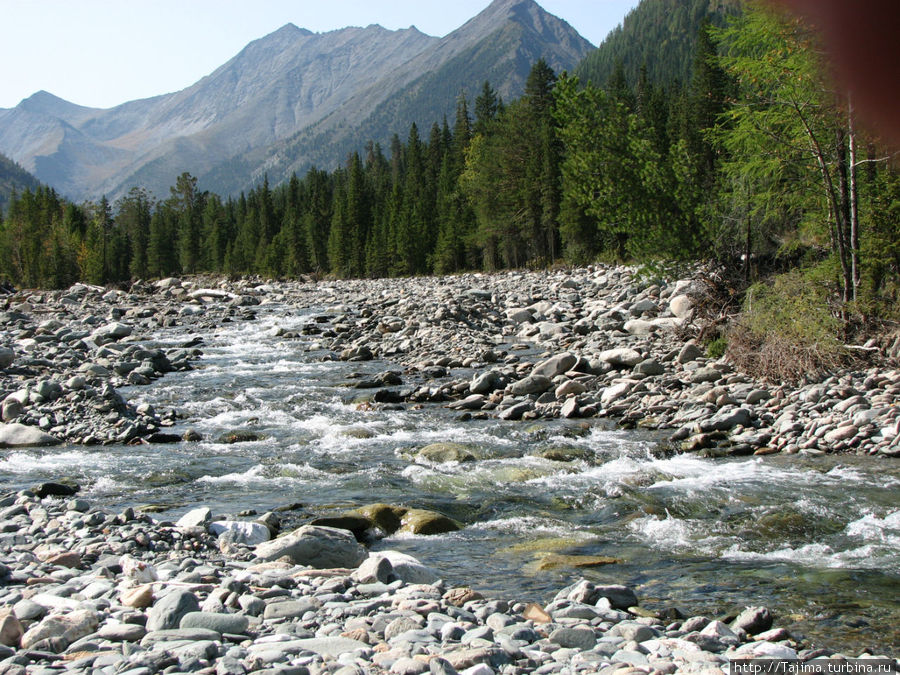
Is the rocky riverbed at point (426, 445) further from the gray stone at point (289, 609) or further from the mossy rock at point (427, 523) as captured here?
the mossy rock at point (427, 523)

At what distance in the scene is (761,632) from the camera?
5.04m

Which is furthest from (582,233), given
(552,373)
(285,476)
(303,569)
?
(303,569)

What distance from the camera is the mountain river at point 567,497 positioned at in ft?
19.7

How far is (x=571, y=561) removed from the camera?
22.1 feet

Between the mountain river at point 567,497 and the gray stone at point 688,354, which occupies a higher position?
the gray stone at point 688,354

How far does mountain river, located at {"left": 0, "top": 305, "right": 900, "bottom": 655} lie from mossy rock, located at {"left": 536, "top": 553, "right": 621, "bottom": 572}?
0.10 meters

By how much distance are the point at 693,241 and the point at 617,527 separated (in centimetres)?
1084

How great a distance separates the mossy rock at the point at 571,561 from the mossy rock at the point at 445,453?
156 inches

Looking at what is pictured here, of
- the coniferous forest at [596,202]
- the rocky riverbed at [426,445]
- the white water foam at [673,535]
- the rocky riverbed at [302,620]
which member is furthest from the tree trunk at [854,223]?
the rocky riverbed at [302,620]

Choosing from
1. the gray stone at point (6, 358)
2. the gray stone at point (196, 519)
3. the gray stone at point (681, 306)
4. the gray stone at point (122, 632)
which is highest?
the gray stone at point (681, 306)

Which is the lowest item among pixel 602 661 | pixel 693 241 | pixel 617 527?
pixel 617 527

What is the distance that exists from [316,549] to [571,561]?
2.45m

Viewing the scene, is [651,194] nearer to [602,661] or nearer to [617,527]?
[617,527]

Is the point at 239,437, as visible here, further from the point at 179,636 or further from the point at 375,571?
the point at 179,636
